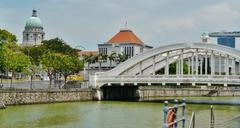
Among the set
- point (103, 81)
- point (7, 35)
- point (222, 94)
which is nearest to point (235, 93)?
point (222, 94)

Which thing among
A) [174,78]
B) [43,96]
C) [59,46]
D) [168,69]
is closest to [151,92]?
[168,69]

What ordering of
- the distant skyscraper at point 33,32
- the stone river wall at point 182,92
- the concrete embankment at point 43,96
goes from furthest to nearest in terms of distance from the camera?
1. the distant skyscraper at point 33,32
2. the stone river wall at point 182,92
3. the concrete embankment at point 43,96

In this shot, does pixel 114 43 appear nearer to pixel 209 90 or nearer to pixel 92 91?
pixel 209 90

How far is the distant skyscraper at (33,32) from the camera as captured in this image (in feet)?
507

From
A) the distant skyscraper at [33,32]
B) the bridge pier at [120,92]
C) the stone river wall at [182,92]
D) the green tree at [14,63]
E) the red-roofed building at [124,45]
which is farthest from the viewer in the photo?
the distant skyscraper at [33,32]

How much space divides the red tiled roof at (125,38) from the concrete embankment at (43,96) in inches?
2956

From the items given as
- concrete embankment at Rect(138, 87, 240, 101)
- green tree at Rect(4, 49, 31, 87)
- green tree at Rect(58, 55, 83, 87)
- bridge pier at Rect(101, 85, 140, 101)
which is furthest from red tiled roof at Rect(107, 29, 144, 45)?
green tree at Rect(4, 49, 31, 87)

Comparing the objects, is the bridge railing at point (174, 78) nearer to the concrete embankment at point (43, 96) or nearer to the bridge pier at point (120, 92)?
the bridge pier at point (120, 92)

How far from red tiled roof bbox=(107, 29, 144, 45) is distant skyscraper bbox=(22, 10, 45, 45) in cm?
2944

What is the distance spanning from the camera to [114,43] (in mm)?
135000

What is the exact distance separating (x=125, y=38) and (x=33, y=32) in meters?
35.6

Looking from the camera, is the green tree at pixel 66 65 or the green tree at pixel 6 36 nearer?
the green tree at pixel 66 65

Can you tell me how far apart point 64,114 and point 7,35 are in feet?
133

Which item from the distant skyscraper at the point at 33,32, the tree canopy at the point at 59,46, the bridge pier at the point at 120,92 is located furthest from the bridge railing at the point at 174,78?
the distant skyscraper at the point at 33,32
